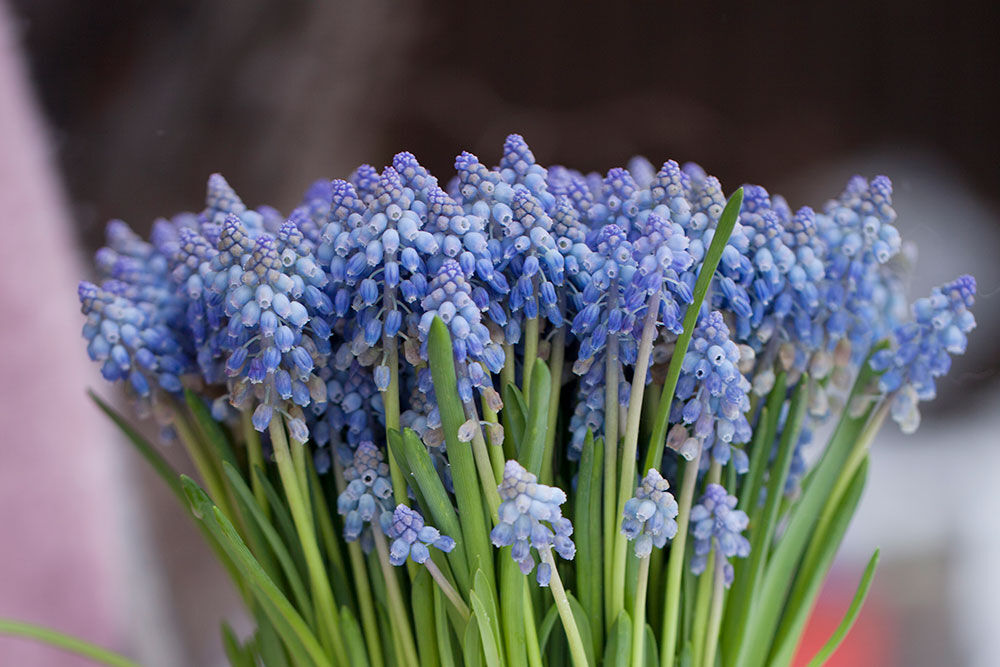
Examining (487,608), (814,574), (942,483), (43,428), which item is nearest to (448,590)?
(487,608)

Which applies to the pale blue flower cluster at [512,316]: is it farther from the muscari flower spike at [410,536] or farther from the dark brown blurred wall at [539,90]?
the dark brown blurred wall at [539,90]

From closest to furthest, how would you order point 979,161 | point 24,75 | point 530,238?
point 530,238 → point 24,75 → point 979,161

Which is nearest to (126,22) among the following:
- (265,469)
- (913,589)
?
(265,469)

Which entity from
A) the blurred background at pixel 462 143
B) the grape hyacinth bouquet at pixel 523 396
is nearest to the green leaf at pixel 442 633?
the grape hyacinth bouquet at pixel 523 396

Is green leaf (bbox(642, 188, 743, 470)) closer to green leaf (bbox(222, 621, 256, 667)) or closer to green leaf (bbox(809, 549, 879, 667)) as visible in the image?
green leaf (bbox(809, 549, 879, 667))

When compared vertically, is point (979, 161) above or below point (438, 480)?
above

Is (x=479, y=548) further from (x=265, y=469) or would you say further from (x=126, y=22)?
(x=126, y=22)
